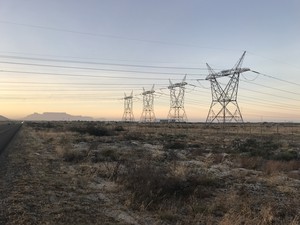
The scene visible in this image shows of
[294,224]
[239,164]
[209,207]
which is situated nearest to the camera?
[294,224]

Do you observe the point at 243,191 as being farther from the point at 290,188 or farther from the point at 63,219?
the point at 63,219

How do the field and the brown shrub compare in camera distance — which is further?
the brown shrub

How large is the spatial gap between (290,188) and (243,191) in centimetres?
222

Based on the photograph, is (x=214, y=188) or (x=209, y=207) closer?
(x=209, y=207)

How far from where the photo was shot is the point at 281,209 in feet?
38.8

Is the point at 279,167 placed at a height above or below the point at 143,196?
above

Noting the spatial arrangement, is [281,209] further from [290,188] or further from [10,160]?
[10,160]

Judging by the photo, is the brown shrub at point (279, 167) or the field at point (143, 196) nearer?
the field at point (143, 196)

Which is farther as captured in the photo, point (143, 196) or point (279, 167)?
point (279, 167)

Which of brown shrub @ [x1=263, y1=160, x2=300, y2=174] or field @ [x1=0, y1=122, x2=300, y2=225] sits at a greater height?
brown shrub @ [x1=263, y1=160, x2=300, y2=174]

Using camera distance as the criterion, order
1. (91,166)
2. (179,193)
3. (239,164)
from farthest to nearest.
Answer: (239,164), (91,166), (179,193)

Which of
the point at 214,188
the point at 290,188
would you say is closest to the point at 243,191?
the point at 214,188

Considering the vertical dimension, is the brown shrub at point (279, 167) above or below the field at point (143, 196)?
above

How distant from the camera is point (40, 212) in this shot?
10680mm
